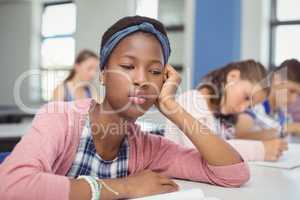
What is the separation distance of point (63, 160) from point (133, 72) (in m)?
0.21

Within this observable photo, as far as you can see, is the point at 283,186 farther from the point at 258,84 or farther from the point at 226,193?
the point at 258,84

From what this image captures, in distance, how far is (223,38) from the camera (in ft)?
7.79

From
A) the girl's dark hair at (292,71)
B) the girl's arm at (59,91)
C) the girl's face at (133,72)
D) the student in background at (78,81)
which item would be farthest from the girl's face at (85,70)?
the girl's face at (133,72)

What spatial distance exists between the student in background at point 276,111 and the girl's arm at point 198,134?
88 cm

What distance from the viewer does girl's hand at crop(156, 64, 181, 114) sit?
33.4 inches

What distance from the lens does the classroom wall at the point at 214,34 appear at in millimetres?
2326

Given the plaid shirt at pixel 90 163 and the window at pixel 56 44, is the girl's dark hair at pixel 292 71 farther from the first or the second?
the plaid shirt at pixel 90 163

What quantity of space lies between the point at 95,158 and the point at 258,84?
0.87 metres

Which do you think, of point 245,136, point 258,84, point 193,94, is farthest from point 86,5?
point 245,136

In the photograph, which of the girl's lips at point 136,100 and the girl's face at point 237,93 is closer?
the girl's lips at point 136,100

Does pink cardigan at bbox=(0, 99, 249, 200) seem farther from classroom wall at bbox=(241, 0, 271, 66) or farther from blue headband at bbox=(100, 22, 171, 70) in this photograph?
classroom wall at bbox=(241, 0, 271, 66)

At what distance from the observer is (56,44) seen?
1768 mm

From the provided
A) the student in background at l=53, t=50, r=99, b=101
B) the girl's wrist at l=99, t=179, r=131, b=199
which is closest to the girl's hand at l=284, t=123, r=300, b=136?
the student in background at l=53, t=50, r=99, b=101

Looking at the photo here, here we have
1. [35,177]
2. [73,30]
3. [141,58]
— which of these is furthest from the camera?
[73,30]
